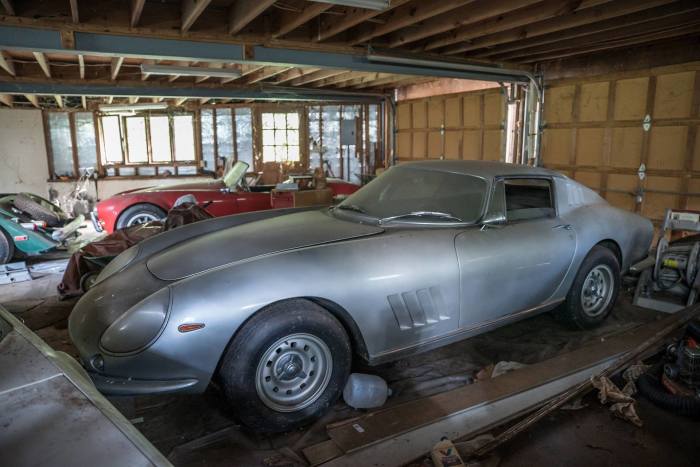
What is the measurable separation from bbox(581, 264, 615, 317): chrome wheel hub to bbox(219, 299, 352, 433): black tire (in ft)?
8.14

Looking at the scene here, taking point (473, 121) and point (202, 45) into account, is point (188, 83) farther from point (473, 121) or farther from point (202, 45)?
point (473, 121)

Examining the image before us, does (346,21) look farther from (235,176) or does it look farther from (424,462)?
(424,462)

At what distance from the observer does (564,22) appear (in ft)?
18.9

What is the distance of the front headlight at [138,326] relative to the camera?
7.67 ft

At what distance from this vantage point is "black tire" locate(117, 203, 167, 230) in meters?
7.19

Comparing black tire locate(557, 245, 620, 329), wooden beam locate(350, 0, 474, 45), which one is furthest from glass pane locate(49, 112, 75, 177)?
black tire locate(557, 245, 620, 329)

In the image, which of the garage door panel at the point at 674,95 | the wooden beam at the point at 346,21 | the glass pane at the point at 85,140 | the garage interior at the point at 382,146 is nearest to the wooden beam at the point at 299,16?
the garage interior at the point at 382,146

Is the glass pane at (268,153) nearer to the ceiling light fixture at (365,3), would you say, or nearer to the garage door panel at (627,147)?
the garage door panel at (627,147)

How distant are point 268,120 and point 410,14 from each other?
347 inches

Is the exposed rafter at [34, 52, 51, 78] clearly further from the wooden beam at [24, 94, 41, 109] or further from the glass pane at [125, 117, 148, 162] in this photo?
the glass pane at [125, 117, 148, 162]

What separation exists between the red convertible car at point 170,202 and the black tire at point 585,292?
426 centimetres

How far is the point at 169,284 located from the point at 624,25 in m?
6.16

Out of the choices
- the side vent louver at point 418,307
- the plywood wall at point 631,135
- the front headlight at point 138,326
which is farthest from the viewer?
the plywood wall at point 631,135

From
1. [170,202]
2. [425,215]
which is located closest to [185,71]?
[170,202]
